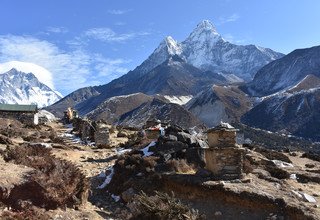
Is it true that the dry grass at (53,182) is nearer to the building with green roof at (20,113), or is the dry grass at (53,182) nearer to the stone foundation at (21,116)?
the building with green roof at (20,113)

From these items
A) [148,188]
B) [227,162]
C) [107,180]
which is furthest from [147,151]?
[227,162]

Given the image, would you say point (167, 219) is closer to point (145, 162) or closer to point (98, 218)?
point (98, 218)

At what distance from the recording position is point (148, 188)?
70.2 ft

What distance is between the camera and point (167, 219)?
588 inches

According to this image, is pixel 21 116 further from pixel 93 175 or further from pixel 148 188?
pixel 148 188

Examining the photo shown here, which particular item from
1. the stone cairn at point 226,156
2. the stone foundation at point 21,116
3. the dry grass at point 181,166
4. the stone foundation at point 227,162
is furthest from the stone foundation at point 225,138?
the stone foundation at point 21,116

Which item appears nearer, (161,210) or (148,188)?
(161,210)

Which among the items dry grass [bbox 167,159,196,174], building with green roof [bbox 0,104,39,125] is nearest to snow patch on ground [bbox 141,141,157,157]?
dry grass [bbox 167,159,196,174]

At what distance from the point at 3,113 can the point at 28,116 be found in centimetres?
400

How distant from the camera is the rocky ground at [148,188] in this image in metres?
14.9

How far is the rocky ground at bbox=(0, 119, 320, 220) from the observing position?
14883 millimetres

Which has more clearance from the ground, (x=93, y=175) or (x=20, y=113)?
(x=20, y=113)

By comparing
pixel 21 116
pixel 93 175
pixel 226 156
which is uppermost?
pixel 21 116

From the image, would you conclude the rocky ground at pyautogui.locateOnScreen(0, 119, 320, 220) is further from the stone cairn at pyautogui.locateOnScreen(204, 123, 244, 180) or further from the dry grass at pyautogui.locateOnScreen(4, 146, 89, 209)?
the stone cairn at pyautogui.locateOnScreen(204, 123, 244, 180)
